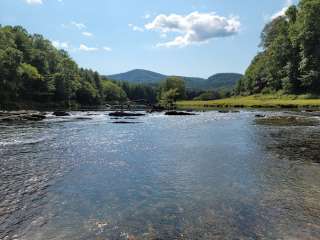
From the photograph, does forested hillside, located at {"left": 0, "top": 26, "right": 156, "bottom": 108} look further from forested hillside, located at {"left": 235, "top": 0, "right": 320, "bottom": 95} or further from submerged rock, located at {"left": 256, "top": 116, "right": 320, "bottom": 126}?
forested hillside, located at {"left": 235, "top": 0, "right": 320, "bottom": 95}

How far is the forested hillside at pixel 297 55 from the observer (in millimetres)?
103500

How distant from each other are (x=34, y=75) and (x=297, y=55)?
87950 mm

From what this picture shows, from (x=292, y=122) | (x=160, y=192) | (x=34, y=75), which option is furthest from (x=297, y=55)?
(x=160, y=192)

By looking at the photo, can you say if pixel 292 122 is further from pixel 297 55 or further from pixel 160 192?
pixel 297 55

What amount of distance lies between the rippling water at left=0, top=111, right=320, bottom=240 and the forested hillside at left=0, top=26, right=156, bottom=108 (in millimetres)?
78417

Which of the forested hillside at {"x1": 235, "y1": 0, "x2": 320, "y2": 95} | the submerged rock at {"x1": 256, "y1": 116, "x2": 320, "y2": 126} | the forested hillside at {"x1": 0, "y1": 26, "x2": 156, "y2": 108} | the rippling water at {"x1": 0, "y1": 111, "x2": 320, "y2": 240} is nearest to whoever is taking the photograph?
the rippling water at {"x1": 0, "y1": 111, "x2": 320, "y2": 240}

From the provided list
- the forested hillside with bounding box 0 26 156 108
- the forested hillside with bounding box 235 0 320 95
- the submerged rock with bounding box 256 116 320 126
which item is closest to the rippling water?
the submerged rock with bounding box 256 116 320 126

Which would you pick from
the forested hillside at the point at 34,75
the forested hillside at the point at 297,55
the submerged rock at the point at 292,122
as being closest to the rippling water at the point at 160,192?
the submerged rock at the point at 292,122

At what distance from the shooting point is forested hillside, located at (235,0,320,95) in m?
104

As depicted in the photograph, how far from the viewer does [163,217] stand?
12.1 m

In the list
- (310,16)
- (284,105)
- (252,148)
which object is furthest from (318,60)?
(252,148)

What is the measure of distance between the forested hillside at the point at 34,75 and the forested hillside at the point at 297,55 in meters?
77.9

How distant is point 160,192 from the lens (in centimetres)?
1499

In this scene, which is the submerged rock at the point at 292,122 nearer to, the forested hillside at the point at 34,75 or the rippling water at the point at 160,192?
the rippling water at the point at 160,192
